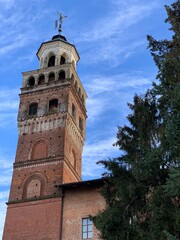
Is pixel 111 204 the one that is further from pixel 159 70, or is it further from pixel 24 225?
pixel 24 225

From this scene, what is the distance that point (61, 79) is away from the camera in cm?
3133

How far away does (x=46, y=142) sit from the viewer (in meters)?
28.1

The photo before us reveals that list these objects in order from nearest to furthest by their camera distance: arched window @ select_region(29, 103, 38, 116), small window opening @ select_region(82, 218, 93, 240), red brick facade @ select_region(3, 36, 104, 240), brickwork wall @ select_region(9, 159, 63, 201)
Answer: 1. small window opening @ select_region(82, 218, 93, 240)
2. red brick facade @ select_region(3, 36, 104, 240)
3. brickwork wall @ select_region(9, 159, 63, 201)
4. arched window @ select_region(29, 103, 38, 116)

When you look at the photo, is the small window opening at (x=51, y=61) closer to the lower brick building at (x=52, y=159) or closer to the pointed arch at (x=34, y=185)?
the lower brick building at (x=52, y=159)

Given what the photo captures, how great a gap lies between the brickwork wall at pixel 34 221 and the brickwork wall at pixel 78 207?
0.48m

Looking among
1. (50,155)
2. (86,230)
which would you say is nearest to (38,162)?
(50,155)

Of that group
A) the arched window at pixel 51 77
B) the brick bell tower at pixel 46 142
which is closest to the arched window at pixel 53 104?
the brick bell tower at pixel 46 142

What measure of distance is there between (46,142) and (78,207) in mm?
6159

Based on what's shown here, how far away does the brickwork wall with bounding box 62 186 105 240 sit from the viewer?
2295 centimetres

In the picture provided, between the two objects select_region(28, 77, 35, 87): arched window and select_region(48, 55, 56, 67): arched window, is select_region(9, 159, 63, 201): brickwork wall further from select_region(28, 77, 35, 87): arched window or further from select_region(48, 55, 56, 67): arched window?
select_region(48, 55, 56, 67): arched window

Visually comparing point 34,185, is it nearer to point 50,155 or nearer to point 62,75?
point 50,155

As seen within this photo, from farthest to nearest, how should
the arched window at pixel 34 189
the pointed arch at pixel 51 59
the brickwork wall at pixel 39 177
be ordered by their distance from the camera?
the pointed arch at pixel 51 59, the brickwork wall at pixel 39 177, the arched window at pixel 34 189

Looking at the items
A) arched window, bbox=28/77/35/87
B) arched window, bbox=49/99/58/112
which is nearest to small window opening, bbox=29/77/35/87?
arched window, bbox=28/77/35/87

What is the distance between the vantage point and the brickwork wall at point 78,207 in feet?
75.3
